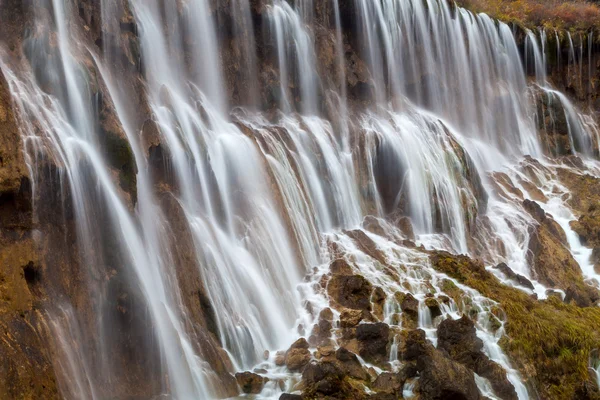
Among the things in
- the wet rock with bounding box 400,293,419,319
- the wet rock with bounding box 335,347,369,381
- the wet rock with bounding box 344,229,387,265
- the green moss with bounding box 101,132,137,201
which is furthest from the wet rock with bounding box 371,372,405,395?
the green moss with bounding box 101,132,137,201

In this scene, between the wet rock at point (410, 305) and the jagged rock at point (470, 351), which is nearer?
the jagged rock at point (470, 351)

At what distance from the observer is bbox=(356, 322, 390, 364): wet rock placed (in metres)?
12.0

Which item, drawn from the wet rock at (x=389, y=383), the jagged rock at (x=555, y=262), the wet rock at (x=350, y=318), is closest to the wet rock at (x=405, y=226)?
the jagged rock at (x=555, y=262)

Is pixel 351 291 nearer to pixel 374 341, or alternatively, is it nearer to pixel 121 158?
pixel 374 341

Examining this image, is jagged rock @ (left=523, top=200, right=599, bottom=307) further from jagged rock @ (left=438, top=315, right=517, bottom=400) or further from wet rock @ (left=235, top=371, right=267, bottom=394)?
wet rock @ (left=235, top=371, right=267, bottom=394)

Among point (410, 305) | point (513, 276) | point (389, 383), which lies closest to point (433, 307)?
point (410, 305)

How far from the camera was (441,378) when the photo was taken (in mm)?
10508

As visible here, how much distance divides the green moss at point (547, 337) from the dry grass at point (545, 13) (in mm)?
A: 20464

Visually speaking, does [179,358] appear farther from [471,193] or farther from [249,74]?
[471,193]

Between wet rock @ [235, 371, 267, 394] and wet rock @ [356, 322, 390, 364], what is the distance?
2.06m

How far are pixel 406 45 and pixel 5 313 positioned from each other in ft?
65.1

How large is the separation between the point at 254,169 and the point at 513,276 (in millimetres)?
6987

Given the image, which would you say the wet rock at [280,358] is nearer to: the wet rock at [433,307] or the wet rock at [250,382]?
the wet rock at [250,382]

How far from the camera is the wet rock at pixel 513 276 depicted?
634 inches
